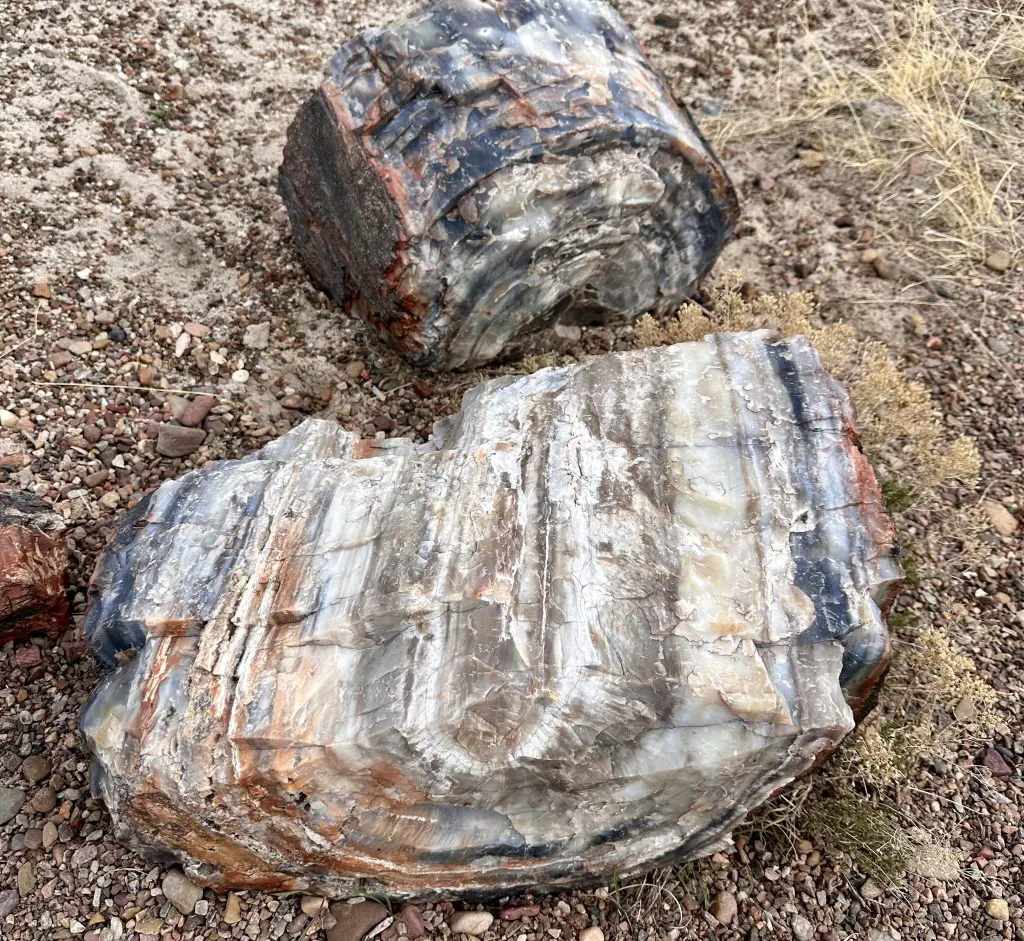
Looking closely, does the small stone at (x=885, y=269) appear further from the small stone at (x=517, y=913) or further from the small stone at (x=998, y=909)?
the small stone at (x=517, y=913)

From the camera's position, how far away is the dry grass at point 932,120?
394cm

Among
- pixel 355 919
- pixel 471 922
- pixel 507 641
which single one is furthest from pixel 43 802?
pixel 507 641

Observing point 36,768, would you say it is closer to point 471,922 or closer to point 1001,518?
point 471,922

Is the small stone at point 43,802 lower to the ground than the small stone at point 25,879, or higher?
higher

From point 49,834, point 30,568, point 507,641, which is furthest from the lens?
point 30,568

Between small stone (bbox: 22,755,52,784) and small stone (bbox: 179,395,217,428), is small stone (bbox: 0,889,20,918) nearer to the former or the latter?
small stone (bbox: 22,755,52,784)

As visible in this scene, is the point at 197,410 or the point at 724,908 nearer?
the point at 724,908

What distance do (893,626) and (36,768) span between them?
8.71 ft

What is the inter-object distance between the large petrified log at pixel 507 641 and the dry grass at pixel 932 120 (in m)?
2.18

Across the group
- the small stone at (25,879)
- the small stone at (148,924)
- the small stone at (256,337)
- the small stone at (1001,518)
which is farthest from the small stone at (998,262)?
the small stone at (25,879)

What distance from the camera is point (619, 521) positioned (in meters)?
2.15

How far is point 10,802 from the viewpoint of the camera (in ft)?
7.72

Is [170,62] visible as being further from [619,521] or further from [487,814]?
[487,814]

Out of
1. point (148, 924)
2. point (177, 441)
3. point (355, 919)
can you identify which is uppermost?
point (177, 441)
